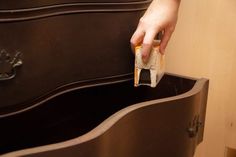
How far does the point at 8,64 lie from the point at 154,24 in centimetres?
35

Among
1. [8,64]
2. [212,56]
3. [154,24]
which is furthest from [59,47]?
[212,56]

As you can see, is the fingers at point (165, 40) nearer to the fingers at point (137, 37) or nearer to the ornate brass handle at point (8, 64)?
the fingers at point (137, 37)

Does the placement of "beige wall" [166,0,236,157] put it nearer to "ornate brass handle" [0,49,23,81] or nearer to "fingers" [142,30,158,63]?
"fingers" [142,30,158,63]

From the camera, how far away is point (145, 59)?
0.78 m

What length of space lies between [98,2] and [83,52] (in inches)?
4.2

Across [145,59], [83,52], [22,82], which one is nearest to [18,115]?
[22,82]

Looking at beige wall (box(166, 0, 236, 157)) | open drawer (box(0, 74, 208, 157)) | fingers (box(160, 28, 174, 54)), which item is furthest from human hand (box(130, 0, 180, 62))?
beige wall (box(166, 0, 236, 157))

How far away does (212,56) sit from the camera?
4.12 ft

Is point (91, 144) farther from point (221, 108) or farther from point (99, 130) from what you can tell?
point (221, 108)

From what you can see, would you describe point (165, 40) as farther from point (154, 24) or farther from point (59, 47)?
point (59, 47)

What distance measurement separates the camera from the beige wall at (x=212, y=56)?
1.22 metres

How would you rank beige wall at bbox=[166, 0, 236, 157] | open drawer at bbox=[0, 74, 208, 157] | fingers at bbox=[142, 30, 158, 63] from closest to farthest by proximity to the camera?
open drawer at bbox=[0, 74, 208, 157]
fingers at bbox=[142, 30, 158, 63]
beige wall at bbox=[166, 0, 236, 157]

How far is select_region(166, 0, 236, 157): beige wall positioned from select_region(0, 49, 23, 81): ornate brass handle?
783 millimetres

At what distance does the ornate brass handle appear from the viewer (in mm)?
584
